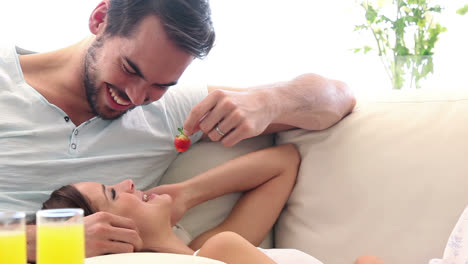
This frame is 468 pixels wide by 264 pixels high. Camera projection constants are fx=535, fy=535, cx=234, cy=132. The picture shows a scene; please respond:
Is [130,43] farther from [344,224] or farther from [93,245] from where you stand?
[344,224]

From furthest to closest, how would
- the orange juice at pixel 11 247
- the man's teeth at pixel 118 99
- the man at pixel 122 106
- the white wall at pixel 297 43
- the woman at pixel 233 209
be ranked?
the white wall at pixel 297 43 < the man's teeth at pixel 118 99 < the man at pixel 122 106 < the woman at pixel 233 209 < the orange juice at pixel 11 247

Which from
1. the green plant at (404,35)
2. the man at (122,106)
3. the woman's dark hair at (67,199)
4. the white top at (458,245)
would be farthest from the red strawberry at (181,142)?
the green plant at (404,35)

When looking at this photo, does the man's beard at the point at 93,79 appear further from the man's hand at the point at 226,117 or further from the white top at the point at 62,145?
the man's hand at the point at 226,117

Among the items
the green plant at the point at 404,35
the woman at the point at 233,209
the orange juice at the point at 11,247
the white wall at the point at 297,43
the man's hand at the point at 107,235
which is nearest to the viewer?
the orange juice at the point at 11,247

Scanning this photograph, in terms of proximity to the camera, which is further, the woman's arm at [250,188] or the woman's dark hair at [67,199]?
the woman's arm at [250,188]

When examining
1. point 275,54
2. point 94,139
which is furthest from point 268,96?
point 275,54

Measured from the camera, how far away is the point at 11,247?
2.88 feet

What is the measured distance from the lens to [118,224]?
1474mm

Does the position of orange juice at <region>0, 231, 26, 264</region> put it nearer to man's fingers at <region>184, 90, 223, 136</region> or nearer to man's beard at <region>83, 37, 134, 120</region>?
man's fingers at <region>184, 90, 223, 136</region>

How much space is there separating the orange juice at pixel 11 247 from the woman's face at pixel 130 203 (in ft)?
2.29

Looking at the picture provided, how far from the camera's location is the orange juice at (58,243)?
88 cm

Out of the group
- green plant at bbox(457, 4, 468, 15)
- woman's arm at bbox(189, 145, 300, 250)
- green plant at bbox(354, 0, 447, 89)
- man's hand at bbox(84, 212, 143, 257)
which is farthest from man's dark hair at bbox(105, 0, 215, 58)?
green plant at bbox(457, 4, 468, 15)

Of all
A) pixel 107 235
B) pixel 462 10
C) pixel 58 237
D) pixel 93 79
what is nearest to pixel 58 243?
pixel 58 237

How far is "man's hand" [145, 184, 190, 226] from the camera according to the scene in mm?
1777
